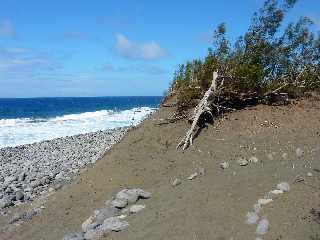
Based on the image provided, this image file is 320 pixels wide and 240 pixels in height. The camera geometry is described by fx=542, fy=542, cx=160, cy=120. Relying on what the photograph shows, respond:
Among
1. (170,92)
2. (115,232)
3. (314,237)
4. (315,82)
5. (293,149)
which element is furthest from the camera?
(170,92)

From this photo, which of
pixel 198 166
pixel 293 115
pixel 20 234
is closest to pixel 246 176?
pixel 198 166

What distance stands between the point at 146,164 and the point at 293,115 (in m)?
3.12

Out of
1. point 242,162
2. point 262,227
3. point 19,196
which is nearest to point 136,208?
point 242,162

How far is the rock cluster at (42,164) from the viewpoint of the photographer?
13964 mm

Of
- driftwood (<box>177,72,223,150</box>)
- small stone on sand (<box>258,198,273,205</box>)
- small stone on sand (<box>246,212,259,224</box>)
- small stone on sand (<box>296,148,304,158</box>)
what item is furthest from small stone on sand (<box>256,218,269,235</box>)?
driftwood (<box>177,72,223,150</box>)

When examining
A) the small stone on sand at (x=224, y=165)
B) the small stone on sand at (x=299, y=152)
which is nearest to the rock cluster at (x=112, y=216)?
the small stone on sand at (x=224, y=165)

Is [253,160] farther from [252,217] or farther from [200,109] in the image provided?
[252,217]

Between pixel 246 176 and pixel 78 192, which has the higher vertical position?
pixel 246 176

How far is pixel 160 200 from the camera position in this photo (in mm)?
8656

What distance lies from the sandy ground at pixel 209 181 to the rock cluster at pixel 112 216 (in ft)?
0.54

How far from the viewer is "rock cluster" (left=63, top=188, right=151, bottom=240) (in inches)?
324

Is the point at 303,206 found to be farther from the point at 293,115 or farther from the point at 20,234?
the point at 20,234

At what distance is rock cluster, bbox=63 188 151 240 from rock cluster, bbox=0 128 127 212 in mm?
4432

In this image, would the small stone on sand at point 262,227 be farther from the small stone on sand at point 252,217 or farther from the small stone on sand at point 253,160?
the small stone on sand at point 253,160
